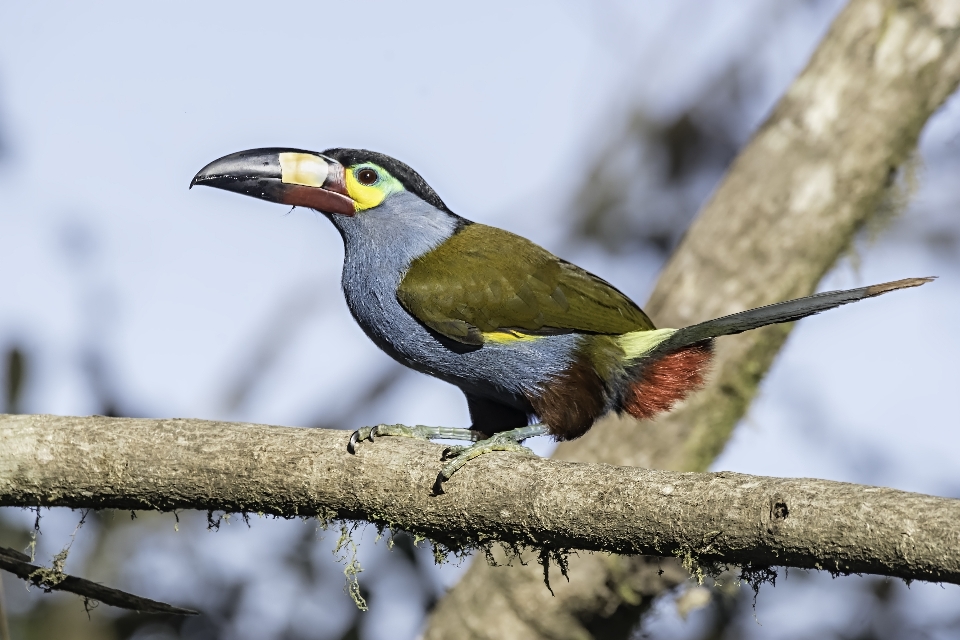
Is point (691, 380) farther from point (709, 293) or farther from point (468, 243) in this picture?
point (709, 293)

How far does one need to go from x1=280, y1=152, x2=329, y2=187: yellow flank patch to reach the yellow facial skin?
101mm

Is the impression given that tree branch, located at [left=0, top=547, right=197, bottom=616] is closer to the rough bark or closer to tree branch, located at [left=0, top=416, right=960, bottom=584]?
tree branch, located at [left=0, top=416, right=960, bottom=584]

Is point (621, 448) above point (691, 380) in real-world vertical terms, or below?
below

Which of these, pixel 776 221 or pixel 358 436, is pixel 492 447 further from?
pixel 776 221

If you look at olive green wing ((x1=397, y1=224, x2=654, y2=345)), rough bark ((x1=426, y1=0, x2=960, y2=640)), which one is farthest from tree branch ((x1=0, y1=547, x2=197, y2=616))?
rough bark ((x1=426, y1=0, x2=960, y2=640))

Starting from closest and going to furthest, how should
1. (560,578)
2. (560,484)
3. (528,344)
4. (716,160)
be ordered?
1. (560,484)
2. (528,344)
3. (560,578)
4. (716,160)

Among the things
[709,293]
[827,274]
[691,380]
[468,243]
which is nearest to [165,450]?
[468,243]

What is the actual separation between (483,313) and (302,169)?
0.91 m

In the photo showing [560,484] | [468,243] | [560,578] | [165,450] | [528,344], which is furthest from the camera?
[560,578]

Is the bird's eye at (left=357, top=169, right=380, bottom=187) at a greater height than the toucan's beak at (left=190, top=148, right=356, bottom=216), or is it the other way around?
the bird's eye at (left=357, top=169, right=380, bottom=187)

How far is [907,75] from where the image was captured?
17.6 ft

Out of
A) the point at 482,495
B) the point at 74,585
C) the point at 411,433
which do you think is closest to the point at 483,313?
the point at 411,433

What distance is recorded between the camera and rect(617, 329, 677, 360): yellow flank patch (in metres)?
3.78

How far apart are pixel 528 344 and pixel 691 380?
617mm
